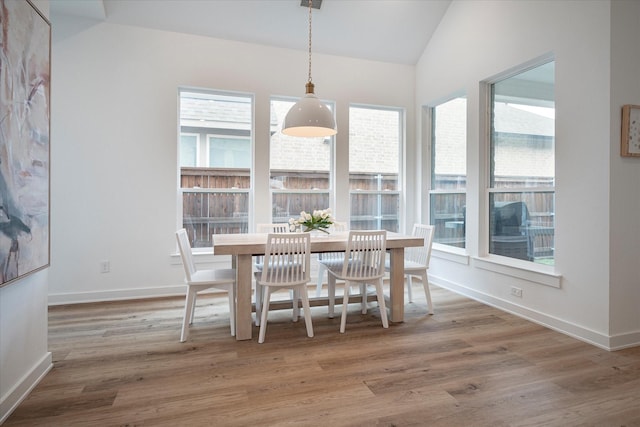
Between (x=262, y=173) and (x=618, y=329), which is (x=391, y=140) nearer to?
(x=262, y=173)

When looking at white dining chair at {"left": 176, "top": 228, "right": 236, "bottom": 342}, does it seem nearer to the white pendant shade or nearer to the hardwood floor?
the hardwood floor

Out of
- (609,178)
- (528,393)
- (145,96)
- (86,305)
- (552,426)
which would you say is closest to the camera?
(552,426)

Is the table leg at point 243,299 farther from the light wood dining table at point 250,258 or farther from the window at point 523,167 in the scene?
the window at point 523,167

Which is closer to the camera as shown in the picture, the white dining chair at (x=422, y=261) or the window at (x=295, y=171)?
the white dining chair at (x=422, y=261)

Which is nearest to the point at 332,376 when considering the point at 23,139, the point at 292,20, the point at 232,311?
the point at 232,311

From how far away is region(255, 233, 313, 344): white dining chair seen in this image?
2.82 metres

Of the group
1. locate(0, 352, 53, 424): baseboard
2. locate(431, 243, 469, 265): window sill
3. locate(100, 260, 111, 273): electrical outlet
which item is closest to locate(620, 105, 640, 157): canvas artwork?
locate(431, 243, 469, 265): window sill

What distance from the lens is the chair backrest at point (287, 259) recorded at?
2811 millimetres

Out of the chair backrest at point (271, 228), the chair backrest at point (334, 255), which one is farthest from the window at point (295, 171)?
the chair backrest at point (334, 255)

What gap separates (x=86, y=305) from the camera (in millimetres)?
3791

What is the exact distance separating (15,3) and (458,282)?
458 centimetres

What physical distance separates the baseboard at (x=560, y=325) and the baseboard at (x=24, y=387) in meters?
3.92

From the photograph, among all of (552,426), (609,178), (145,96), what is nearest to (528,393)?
(552,426)

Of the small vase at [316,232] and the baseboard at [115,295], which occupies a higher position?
the small vase at [316,232]
